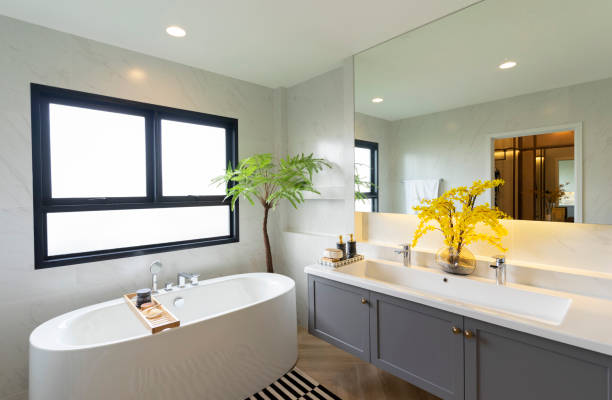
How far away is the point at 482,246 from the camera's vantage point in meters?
2.06

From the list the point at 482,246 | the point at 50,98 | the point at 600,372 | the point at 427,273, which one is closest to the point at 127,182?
the point at 50,98

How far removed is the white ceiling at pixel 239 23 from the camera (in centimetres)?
184

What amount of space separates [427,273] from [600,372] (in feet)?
3.19

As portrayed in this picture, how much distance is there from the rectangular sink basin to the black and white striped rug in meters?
0.82

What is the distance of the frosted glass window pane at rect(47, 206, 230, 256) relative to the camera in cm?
221

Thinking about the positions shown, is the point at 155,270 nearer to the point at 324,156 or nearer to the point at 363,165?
the point at 324,156

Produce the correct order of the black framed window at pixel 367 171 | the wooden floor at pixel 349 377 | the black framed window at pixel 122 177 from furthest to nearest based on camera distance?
the black framed window at pixel 367 171, the black framed window at pixel 122 177, the wooden floor at pixel 349 377

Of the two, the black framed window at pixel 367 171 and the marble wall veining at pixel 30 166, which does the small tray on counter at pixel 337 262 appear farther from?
the marble wall veining at pixel 30 166

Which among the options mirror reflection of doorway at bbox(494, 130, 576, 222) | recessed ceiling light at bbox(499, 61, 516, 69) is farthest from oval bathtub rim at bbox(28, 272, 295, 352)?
recessed ceiling light at bbox(499, 61, 516, 69)

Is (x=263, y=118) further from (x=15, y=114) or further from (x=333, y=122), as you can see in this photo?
(x=15, y=114)

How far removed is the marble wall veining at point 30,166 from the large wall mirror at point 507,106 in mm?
1804

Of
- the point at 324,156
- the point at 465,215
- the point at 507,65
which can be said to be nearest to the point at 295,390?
the point at 465,215

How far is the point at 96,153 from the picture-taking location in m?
2.35

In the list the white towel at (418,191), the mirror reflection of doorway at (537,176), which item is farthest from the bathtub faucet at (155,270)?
the mirror reflection of doorway at (537,176)
